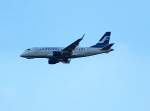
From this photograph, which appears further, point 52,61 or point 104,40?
point 104,40

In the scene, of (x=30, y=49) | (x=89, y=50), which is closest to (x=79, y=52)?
(x=89, y=50)

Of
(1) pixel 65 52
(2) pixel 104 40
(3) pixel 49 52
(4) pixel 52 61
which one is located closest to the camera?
(1) pixel 65 52

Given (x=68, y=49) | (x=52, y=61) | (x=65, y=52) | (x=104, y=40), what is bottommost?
(x=52, y=61)

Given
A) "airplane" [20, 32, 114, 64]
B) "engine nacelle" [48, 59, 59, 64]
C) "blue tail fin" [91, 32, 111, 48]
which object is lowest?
"engine nacelle" [48, 59, 59, 64]

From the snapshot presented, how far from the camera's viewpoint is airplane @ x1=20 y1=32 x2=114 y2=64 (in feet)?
441

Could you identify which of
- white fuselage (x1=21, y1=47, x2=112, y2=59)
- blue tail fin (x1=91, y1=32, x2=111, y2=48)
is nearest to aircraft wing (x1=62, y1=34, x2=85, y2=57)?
white fuselage (x1=21, y1=47, x2=112, y2=59)

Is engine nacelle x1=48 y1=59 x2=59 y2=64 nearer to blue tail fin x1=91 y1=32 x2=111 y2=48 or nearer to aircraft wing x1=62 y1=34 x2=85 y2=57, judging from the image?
aircraft wing x1=62 y1=34 x2=85 y2=57

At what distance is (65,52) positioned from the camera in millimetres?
134750

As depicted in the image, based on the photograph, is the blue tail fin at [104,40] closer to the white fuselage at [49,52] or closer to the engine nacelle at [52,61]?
the white fuselage at [49,52]

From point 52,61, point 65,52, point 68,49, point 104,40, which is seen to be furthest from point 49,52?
point 104,40

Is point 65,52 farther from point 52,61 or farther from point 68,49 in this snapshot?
point 52,61

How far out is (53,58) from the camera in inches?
5359

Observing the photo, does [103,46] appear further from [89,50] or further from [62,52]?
[62,52]

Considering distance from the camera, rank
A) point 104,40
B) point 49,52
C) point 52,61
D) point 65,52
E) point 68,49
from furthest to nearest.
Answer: point 104,40
point 49,52
point 52,61
point 65,52
point 68,49
